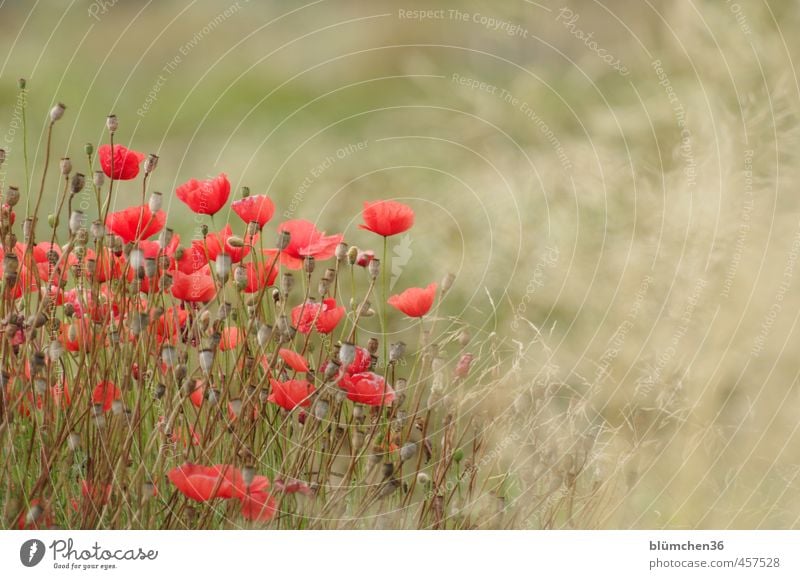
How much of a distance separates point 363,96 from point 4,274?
632 mm

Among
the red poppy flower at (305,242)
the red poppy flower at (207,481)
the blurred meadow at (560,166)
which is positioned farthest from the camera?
the blurred meadow at (560,166)

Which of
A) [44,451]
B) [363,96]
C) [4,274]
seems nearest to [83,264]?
[4,274]

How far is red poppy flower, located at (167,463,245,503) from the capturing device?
34.7 inches

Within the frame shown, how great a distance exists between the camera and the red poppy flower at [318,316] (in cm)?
95

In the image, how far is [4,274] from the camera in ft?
3.00

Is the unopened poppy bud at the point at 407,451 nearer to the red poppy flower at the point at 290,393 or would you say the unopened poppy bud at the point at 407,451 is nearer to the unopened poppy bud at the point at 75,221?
the red poppy flower at the point at 290,393

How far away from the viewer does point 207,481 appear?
883mm

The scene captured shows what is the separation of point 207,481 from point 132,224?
276 millimetres

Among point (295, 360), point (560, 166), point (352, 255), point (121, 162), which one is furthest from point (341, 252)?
point (560, 166)

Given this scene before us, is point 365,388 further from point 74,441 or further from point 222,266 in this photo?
point 74,441

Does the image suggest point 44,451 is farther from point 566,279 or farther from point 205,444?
point 566,279

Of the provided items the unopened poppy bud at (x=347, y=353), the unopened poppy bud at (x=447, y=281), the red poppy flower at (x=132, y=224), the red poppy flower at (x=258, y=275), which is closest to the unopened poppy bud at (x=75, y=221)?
the red poppy flower at (x=132, y=224)

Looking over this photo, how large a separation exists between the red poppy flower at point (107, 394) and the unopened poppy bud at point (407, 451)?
0.95 feet

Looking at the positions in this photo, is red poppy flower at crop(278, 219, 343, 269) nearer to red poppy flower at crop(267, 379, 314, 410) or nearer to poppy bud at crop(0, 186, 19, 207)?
red poppy flower at crop(267, 379, 314, 410)
